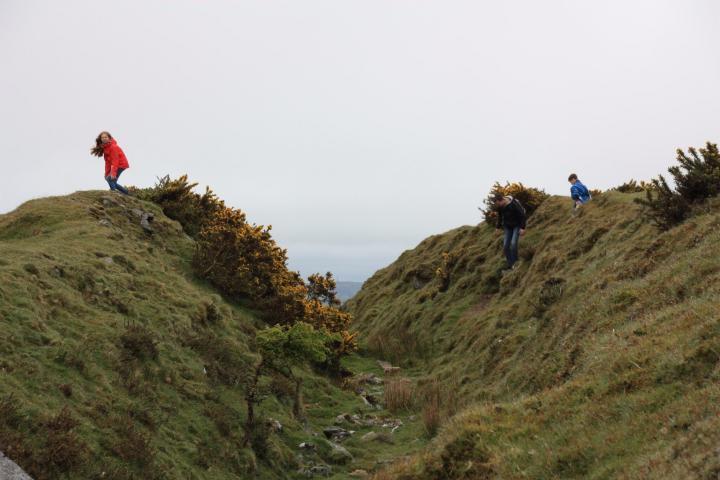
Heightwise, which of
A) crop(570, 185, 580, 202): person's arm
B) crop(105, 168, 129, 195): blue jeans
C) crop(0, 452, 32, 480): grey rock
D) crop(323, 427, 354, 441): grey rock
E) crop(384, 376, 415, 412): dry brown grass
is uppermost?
crop(105, 168, 129, 195): blue jeans

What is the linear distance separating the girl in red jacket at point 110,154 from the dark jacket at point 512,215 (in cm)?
1563

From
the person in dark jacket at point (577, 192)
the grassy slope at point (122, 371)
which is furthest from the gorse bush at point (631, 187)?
the grassy slope at point (122, 371)

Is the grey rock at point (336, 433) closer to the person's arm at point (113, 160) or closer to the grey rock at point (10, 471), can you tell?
the grey rock at point (10, 471)

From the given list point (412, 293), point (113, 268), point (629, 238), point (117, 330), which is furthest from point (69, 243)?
point (412, 293)

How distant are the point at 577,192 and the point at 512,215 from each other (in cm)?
438

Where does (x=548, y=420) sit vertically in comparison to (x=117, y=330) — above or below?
below

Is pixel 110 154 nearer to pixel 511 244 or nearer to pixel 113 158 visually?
pixel 113 158

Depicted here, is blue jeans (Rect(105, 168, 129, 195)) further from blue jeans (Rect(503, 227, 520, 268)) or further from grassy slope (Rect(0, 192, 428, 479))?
blue jeans (Rect(503, 227, 520, 268))

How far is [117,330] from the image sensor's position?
478 inches

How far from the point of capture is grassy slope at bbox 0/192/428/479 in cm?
847

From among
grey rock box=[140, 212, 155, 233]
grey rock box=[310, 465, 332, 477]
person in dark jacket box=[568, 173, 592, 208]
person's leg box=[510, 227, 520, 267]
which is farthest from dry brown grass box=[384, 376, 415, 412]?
person in dark jacket box=[568, 173, 592, 208]

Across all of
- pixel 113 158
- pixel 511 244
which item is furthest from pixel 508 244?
pixel 113 158

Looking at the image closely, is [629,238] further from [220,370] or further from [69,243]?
[69,243]

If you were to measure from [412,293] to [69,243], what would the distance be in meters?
21.6
